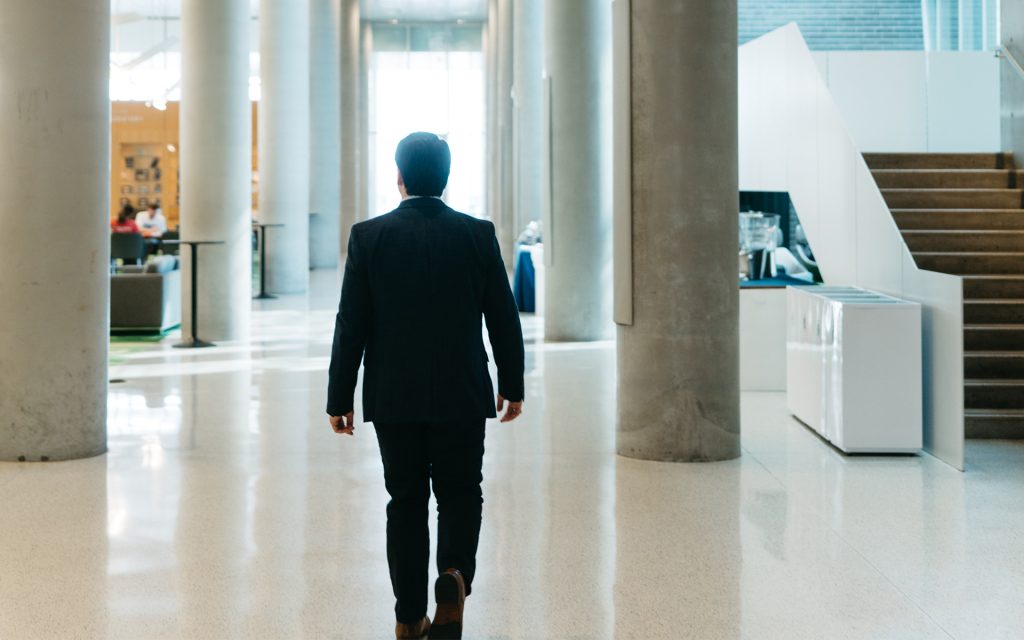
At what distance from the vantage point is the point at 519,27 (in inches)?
953

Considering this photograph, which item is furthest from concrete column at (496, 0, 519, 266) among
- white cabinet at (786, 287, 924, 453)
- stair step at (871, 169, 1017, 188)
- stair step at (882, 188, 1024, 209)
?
white cabinet at (786, 287, 924, 453)

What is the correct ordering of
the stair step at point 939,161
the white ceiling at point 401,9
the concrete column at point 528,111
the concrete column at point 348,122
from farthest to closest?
the white ceiling at point 401,9
the concrete column at point 348,122
the concrete column at point 528,111
the stair step at point 939,161

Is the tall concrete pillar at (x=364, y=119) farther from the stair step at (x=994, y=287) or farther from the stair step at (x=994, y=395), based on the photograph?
the stair step at (x=994, y=395)

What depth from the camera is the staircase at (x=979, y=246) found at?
25.3 ft

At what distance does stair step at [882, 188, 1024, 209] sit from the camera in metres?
9.70

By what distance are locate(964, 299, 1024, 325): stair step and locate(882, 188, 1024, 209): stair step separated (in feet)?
5.09

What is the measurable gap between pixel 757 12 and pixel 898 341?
46.3ft

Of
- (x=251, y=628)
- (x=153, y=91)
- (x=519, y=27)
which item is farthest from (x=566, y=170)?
(x=153, y=91)

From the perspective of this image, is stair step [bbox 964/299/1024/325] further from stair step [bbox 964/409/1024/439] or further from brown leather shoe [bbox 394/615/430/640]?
brown leather shoe [bbox 394/615/430/640]

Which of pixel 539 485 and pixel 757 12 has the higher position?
pixel 757 12

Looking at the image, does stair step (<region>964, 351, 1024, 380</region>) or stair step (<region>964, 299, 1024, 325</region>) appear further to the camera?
stair step (<region>964, 299, 1024, 325</region>)

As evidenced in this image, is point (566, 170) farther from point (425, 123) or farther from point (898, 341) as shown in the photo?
point (425, 123)

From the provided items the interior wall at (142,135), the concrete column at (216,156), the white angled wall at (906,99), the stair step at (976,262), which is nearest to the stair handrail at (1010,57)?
the white angled wall at (906,99)

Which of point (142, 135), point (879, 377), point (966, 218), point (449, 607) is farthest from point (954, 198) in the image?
point (142, 135)
